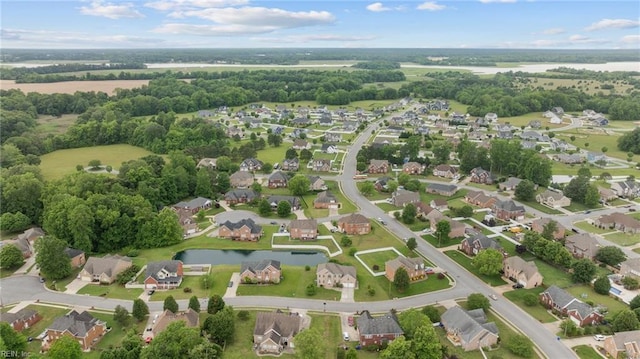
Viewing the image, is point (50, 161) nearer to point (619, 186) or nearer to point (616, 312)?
point (616, 312)

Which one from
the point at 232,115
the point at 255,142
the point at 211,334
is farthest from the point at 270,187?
the point at 232,115

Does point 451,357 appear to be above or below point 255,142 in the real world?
below

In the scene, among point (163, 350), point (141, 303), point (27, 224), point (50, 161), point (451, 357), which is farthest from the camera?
point (50, 161)

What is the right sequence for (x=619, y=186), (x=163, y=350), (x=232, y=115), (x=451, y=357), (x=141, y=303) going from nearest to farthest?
(x=163, y=350), (x=451, y=357), (x=141, y=303), (x=619, y=186), (x=232, y=115)

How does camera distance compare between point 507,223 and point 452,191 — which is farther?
point 452,191

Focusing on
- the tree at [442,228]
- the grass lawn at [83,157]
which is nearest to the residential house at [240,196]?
the tree at [442,228]

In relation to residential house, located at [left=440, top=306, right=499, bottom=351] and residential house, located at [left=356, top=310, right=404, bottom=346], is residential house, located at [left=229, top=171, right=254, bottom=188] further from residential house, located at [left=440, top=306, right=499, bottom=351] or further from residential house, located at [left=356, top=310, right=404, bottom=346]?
residential house, located at [left=440, top=306, right=499, bottom=351]
